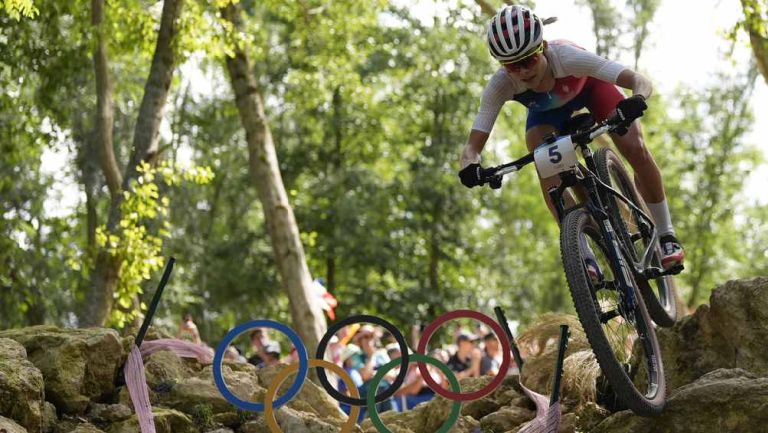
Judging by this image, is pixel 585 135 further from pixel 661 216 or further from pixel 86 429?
pixel 86 429

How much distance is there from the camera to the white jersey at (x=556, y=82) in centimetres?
709

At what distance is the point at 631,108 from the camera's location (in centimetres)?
650

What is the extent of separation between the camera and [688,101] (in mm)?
42219

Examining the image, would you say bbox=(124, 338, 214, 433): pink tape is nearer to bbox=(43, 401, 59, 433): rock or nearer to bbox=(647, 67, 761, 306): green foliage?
bbox=(43, 401, 59, 433): rock

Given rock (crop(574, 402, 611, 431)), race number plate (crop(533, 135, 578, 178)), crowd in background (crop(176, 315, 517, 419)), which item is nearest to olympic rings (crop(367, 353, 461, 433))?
rock (crop(574, 402, 611, 431))

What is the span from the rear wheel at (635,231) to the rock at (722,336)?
17 cm

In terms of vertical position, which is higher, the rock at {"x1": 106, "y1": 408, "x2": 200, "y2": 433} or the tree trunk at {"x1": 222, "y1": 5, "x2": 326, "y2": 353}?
the tree trunk at {"x1": 222, "y1": 5, "x2": 326, "y2": 353}

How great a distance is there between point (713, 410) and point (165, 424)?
3347 millimetres

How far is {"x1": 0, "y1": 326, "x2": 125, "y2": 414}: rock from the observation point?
720 centimetres

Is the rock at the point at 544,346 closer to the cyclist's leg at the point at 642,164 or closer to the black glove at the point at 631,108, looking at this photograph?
the cyclist's leg at the point at 642,164

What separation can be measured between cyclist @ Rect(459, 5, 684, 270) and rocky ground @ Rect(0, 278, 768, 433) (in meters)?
0.71

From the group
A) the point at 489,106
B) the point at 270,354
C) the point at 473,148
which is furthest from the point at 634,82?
the point at 270,354

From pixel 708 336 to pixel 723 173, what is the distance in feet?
108

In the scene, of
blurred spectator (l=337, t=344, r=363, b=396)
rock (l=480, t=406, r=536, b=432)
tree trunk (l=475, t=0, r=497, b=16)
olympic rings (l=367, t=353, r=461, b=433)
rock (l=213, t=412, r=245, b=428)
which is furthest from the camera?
tree trunk (l=475, t=0, r=497, b=16)
